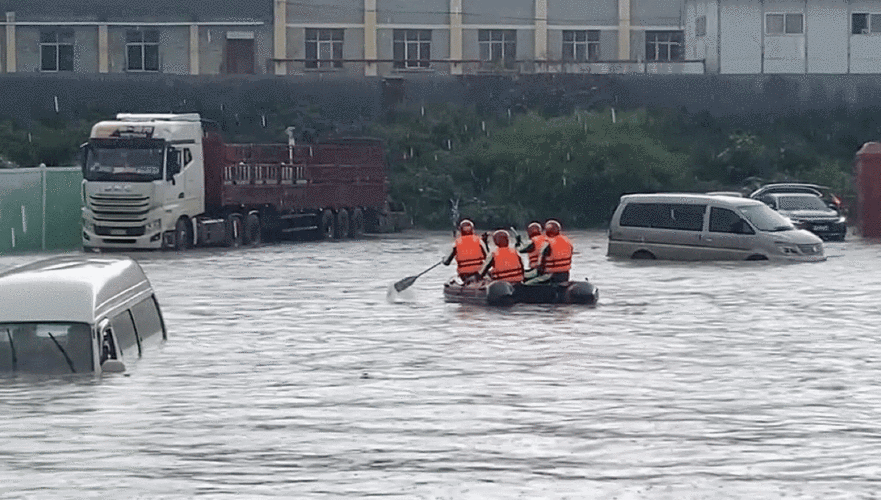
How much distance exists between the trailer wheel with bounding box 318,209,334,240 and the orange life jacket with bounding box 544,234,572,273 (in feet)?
83.6

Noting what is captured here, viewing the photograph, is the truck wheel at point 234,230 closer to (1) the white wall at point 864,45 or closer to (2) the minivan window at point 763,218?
(2) the minivan window at point 763,218

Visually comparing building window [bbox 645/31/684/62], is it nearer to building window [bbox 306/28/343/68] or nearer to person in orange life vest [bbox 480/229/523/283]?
building window [bbox 306/28/343/68]

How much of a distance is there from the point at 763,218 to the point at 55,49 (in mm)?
49913

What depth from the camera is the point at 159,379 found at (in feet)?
76.1

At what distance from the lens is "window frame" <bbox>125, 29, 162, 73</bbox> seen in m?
85.8

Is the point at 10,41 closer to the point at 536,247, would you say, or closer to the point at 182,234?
the point at 182,234

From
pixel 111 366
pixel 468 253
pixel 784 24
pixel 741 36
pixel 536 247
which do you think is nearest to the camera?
pixel 111 366

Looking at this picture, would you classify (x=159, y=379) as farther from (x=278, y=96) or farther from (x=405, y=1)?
(x=405, y=1)

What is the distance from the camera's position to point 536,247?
3316 centimetres

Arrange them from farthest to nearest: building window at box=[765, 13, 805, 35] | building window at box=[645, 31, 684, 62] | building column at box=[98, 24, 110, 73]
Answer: building window at box=[645, 31, 684, 62] < building column at box=[98, 24, 110, 73] < building window at box=[765, 13, 805, 35]

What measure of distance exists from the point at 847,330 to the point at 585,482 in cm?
1470

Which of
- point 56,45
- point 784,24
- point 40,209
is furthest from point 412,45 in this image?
point 40,209

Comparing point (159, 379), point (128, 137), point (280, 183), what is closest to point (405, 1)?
point (280, 183)

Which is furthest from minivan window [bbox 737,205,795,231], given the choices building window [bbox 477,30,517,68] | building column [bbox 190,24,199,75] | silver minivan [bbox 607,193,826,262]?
building column [bbox 190,24,199,75]
